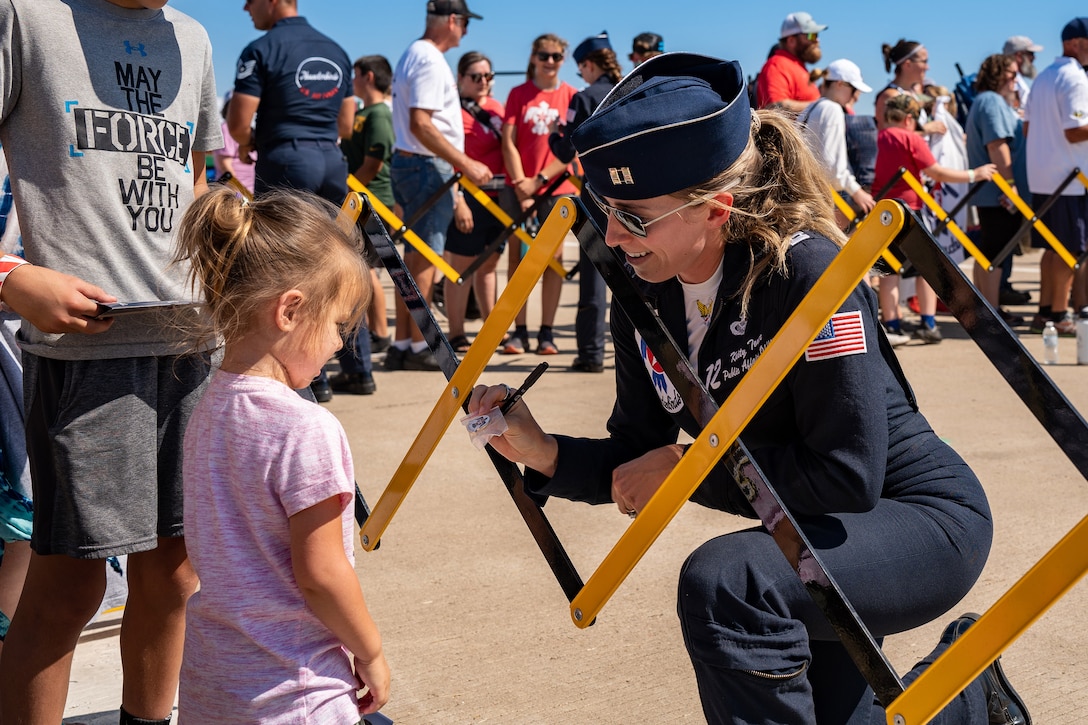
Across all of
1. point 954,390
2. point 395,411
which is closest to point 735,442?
point 395,411

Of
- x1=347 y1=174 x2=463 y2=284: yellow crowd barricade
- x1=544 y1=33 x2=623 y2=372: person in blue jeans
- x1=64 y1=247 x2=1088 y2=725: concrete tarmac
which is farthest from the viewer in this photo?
x1=544 y1=33 x2=623 y2=372: person in blue jeans

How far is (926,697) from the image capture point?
172 centimetres

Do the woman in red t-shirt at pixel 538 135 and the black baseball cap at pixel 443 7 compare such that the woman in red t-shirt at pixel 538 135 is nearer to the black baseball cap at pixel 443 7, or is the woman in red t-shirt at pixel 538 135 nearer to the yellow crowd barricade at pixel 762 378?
the black baseball cap at pixel 443 7

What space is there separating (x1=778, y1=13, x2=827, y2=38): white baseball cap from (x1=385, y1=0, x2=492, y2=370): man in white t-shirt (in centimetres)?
216

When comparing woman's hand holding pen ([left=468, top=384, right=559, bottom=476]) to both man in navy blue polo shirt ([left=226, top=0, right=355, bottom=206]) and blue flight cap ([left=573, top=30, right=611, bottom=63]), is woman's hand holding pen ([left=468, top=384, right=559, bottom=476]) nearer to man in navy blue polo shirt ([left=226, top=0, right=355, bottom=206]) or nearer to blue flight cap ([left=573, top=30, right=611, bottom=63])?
man in navy blue polo shirt ([left=226, top=0, right=355, bottom=206])

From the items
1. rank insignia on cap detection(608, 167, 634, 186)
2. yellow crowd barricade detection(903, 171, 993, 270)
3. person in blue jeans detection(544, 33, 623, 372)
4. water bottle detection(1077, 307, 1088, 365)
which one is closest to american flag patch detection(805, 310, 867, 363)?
rank insignia on cap detection(608, 167, 634, 186)

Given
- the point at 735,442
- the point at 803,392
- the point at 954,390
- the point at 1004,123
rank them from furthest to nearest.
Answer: the point at 1004,123, the point at 954,390, the point at 803,392, the point at 735,442

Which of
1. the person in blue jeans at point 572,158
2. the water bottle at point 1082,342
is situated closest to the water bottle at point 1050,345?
the water bottle at point 1082,342

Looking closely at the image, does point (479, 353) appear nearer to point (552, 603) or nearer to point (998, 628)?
point (998, 628)

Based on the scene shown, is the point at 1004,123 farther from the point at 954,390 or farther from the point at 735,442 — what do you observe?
the point at 735,442

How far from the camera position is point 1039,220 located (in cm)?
823

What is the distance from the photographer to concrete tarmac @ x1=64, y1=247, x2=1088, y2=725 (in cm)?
285

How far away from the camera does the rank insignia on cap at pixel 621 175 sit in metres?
2.06

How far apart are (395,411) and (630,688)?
3.22 meters
